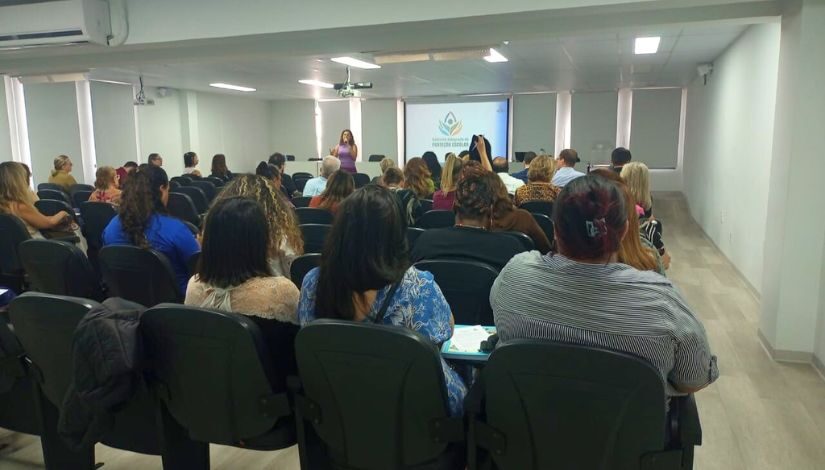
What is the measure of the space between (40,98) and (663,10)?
11.2 m

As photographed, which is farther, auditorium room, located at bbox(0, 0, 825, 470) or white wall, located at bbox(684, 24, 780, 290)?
white wall, located at bbox(684, 24, 780, 290)

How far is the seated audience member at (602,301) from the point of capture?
1602mm

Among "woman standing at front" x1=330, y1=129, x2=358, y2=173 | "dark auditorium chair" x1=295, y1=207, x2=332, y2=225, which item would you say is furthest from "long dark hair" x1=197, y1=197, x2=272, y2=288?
"woman standing at front" x1=330, y1=129, x2=358, y2=173

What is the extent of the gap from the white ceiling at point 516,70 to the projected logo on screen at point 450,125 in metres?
1.12

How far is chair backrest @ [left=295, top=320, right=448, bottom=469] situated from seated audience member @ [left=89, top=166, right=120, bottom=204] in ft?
16.9

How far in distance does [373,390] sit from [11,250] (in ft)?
12.7

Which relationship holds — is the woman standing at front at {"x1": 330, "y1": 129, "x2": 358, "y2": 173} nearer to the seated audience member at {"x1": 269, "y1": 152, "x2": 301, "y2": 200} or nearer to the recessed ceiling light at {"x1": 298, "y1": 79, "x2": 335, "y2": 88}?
the seated audience member at {"x1": 269, "y1": 152, "x2": 301, "y2": 200}

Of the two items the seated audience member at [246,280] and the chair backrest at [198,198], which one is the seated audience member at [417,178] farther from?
the seated audience member at [246,280]

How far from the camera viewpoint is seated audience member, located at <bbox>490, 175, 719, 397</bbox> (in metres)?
1.60

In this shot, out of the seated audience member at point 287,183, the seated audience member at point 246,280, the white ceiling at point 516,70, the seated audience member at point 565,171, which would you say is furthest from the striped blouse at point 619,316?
the seated audience member at point 287,183

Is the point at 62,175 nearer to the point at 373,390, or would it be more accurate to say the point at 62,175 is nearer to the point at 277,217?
the point at 277,217

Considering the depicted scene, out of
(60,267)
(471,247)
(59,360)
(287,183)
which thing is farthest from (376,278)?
(287,183)

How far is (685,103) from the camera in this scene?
13680mm

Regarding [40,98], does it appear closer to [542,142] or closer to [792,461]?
[542,142]
